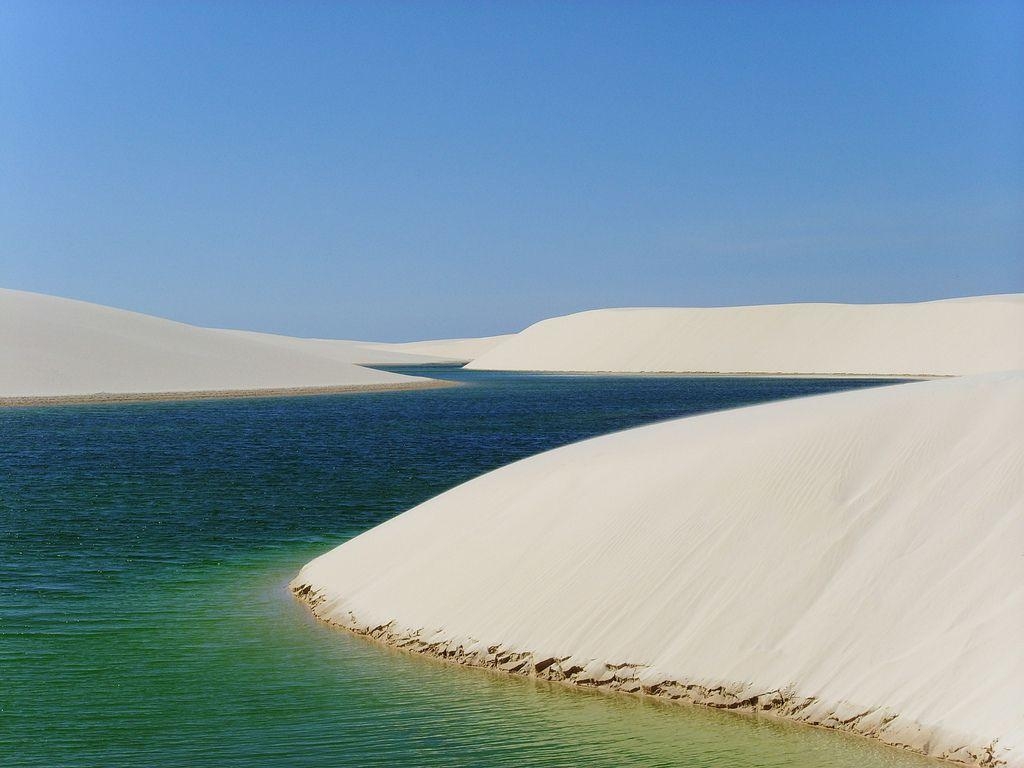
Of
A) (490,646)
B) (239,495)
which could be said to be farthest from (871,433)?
(239,495)

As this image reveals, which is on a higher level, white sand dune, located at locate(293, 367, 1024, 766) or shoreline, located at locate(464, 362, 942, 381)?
shoreline, located at locate(464, 362, 942, 381)

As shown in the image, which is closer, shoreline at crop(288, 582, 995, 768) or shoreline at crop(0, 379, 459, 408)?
shoreline at crop(288, 582, 995, 768)

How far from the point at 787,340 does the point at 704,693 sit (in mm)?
108714

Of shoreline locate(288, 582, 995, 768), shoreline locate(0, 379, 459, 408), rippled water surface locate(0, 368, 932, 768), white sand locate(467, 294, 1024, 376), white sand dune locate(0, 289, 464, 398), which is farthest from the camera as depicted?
white sand locate(467, 294, 1024, 376)

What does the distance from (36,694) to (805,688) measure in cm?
646

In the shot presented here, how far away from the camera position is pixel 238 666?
35.6ft

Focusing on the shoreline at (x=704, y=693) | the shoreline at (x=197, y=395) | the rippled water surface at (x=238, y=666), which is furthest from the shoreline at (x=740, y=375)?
the shoreline at (x=704, y=693)

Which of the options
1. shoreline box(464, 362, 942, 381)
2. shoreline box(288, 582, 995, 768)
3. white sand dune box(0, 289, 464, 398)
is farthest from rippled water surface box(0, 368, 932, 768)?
shoreline box(464, 362, 942, 381)

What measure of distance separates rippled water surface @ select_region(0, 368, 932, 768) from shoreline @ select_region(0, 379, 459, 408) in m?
36.4

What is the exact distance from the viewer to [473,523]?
12781 millimetres

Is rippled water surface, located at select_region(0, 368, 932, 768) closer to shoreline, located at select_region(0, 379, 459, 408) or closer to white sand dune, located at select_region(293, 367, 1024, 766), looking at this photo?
white sand dune, located at select_region(293, 367, 1024, 766)

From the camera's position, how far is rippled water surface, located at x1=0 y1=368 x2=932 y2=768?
8.43 meters

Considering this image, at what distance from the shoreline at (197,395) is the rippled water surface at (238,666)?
119 feet

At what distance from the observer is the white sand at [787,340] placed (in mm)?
100688
